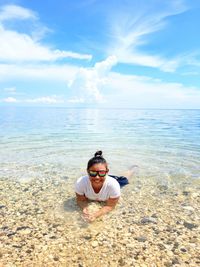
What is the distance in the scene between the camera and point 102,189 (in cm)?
654

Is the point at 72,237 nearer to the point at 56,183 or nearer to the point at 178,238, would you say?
the point at 178,238

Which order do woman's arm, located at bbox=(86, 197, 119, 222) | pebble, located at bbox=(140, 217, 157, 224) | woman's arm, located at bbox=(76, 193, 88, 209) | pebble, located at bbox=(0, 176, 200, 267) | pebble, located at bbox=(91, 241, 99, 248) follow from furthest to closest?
woman's arm, located at bbox=(76, 193, 88, 209) < pebble, located at bbox=(140, 217, 157, 224) < woman's arm, located at bbox=(86, 197, 119, 222) < pebble, located at bbox=(91, 241, 99, 248) < pebble, located at bbox=(0, 176, 200, 267)

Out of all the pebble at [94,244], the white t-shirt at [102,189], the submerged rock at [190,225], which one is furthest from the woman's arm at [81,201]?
the submerged rock at [190,225]

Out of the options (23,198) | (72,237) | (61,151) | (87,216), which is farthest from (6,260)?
(61,151)

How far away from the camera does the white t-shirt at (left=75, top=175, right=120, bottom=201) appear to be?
6.53m

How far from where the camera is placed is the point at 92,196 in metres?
6.71

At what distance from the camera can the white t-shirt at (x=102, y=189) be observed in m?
6.53

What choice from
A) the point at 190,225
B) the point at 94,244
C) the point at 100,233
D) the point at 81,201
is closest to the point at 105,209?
the point at 81,201

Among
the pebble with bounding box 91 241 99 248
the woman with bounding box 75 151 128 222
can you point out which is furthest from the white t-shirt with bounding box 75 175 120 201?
the pebble with bounding box 91 241 99 248

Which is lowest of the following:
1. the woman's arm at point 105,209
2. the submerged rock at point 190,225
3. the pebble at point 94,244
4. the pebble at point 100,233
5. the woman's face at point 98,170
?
the pebble at point 100,233

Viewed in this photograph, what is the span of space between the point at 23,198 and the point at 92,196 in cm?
208

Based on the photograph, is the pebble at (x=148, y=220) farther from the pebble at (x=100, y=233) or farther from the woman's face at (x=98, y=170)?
the woman's face at (x=98, y=170)

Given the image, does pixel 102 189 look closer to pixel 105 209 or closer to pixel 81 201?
pixel 105 209

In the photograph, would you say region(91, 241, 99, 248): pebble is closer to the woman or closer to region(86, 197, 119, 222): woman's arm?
region(86, 197, 119, 222): woman's arm
